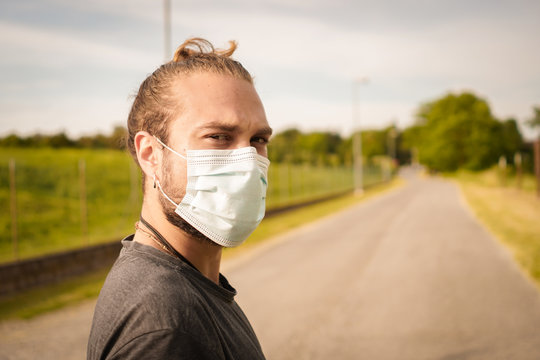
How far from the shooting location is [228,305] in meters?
1.36

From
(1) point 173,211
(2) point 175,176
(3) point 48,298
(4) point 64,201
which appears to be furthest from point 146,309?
(4) point 64,201

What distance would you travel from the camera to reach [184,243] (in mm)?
1439

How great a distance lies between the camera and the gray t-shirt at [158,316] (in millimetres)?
955

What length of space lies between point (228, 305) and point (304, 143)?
94.3 metres

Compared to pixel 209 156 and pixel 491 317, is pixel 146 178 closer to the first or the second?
pixel 209 156

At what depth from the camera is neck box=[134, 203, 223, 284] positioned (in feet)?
4.63

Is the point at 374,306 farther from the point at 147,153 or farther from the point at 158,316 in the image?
the point at 158,316

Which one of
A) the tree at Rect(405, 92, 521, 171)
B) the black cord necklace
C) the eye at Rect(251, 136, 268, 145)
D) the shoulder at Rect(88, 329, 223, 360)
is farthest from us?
the tree at Rect(405, 92, 521, 171)

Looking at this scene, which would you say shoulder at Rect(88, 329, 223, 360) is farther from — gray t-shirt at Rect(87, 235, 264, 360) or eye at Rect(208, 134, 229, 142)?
A: eye at Rect(208, 134, 229, 142)

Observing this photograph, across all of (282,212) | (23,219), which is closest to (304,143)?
(282,212)

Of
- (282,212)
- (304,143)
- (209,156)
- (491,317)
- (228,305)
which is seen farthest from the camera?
(304,143)

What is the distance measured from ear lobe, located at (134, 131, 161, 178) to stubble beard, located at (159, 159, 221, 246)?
0.14 ft

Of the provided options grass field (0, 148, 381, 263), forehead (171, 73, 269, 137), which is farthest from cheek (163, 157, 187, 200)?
grass field (0, 148, 381, 263)

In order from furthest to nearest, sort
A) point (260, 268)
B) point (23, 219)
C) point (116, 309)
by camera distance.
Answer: point (23, 219), point (260, 268), point (116, 309)
